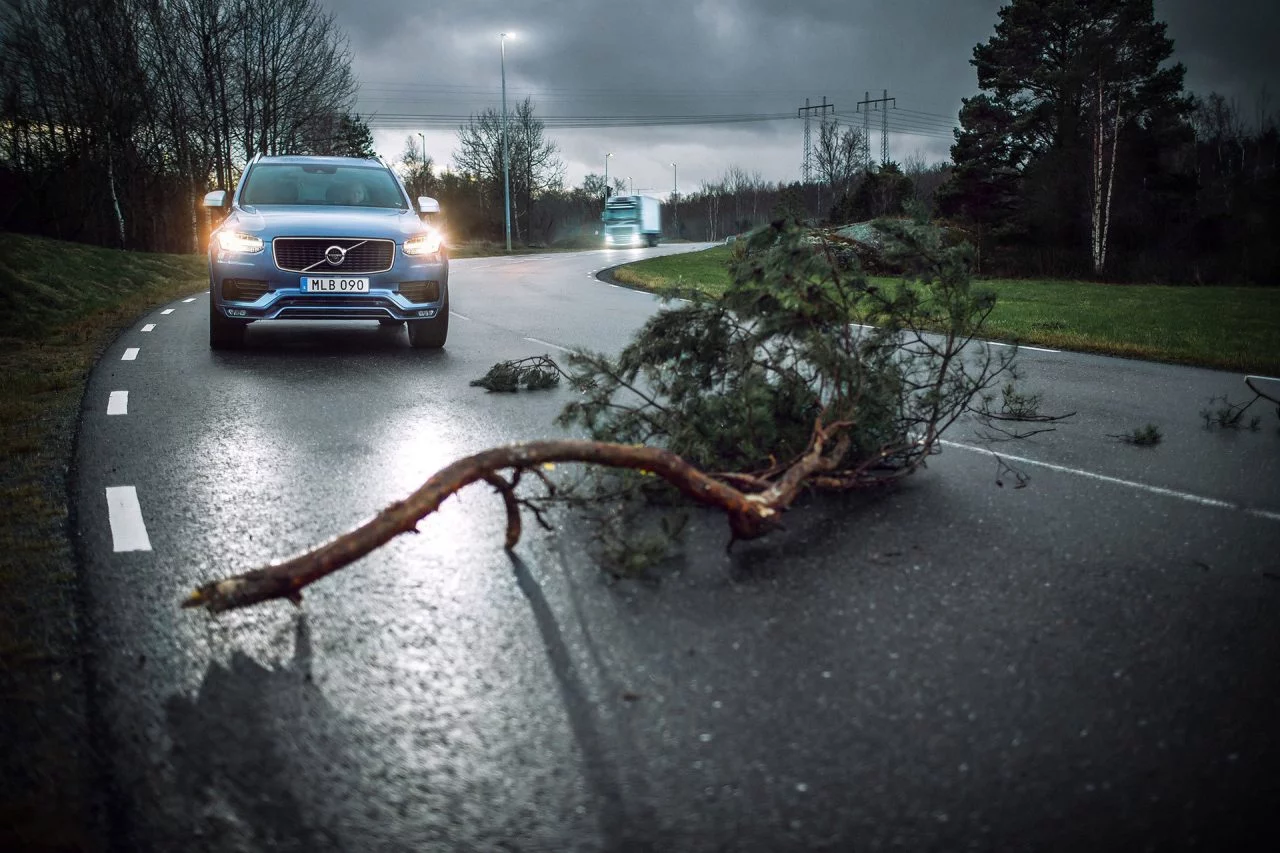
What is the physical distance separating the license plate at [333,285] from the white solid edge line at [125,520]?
5.31 m

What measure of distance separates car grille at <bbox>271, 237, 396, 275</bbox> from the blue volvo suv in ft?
0.03

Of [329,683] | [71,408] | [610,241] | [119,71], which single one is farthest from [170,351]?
[610,241]

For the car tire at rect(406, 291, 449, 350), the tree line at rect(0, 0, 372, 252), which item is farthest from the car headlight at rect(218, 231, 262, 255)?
the tree line at rect(0, 0, 372, 252)

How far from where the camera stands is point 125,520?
4.83 meters

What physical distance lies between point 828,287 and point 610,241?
233 ft

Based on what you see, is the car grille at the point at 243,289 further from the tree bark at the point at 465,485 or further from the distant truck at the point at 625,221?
the distant truck at the point at 625,221

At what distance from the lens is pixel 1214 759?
2.71 meters

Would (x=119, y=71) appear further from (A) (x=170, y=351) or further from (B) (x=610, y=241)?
(B) (x=610, y=241)

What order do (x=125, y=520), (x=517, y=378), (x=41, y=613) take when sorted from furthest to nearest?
(x=517, y=378) → (x=125, y=520) → (x=41, y=613)

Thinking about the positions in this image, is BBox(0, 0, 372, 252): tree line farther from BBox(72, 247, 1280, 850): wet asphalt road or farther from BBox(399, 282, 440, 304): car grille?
BBox(72, 247, 1280, 850): wet asphalt road

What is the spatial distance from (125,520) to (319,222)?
641 centimetres

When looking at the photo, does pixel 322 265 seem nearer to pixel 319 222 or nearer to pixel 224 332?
pixel 319 222

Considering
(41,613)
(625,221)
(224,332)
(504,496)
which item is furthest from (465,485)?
(625,221)

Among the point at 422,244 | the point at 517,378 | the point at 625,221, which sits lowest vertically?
the point at 517,378
